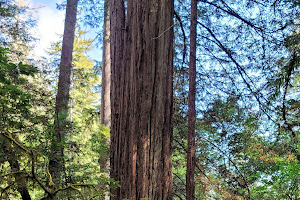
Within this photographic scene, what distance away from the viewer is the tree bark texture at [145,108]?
306 cm

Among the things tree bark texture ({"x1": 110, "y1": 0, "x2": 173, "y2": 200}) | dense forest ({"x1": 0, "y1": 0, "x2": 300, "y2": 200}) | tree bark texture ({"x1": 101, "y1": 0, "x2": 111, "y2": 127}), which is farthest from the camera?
tree bark texture ({"x1": 101, "y1": 0, "x2": 111, "y2": 127})

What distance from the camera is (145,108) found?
313 cm

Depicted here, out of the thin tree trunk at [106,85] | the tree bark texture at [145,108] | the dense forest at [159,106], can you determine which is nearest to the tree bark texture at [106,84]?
the thin tree trunk at [106,85]

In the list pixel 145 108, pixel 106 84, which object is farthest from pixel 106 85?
pixel 145 108

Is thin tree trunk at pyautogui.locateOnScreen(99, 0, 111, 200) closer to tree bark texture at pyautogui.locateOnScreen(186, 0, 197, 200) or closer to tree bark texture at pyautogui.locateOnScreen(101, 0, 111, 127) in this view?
tree bark texture at pyautogui.locateOnScreen(101, 0, 111, 127)

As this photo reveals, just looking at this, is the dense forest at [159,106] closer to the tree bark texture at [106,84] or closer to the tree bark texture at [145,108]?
the tree bark texture at [145,108]

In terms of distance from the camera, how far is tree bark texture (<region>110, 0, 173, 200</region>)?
121 inches

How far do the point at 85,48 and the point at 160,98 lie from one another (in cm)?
1489

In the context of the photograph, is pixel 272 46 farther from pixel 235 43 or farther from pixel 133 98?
pixel 133 98

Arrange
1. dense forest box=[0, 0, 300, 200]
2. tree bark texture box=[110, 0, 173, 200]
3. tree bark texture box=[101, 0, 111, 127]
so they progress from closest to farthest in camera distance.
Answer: dense forest box=[0, 0, 300, 200]
tree bark texture box=[110, 0, 173, 200]
tree bark texture box=[101, 0, 111, 127]

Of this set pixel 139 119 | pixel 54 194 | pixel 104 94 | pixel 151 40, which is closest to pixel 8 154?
pixel 54 194

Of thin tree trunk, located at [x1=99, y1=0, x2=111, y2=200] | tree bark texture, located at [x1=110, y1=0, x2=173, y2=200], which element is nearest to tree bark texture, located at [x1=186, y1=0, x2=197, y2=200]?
tree bark texture, located at [x1=110, y1=0, x2=173, y2=200]

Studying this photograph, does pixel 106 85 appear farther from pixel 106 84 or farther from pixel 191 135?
pixel 191 135

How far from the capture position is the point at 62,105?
5090 mm
